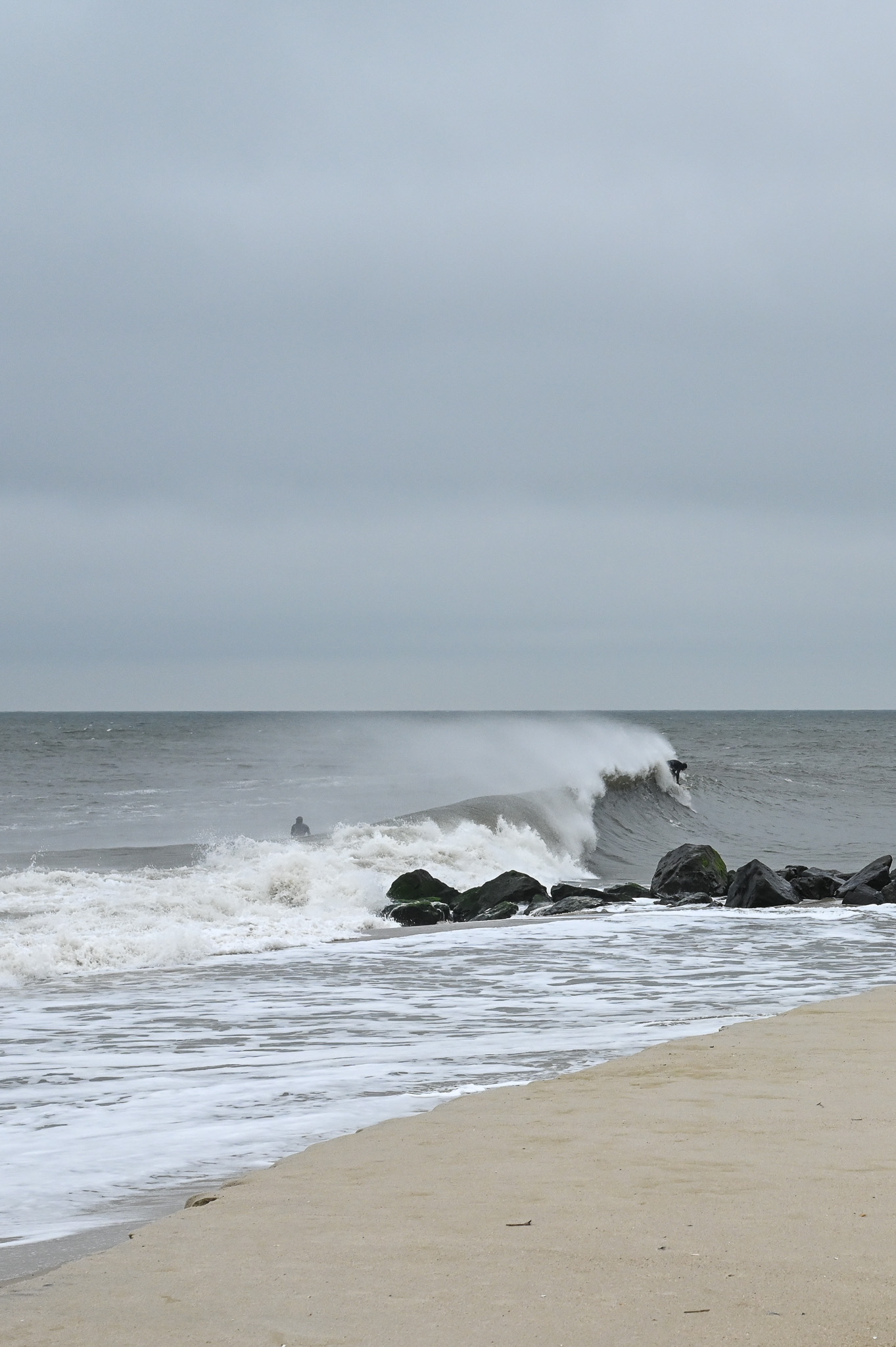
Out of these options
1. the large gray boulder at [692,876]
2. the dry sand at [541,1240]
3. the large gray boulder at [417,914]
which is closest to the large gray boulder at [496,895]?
the large gray boulder at [417,914]

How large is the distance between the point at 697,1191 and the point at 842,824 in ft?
93.9

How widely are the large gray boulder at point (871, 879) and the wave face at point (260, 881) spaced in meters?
6.07

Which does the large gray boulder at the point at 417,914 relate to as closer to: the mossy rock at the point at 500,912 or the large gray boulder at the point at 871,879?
the mossy rock at the point at 500,912

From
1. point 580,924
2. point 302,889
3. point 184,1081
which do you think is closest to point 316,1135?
point 184,1081

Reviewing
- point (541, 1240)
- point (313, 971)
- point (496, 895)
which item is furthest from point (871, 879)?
point (541, 1240)

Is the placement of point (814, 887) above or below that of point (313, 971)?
above

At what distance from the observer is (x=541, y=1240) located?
4031 millimetres

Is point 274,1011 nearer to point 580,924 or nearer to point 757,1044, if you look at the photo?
point 757,1044

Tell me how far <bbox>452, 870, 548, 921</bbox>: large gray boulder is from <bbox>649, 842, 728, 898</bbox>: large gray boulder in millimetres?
1794

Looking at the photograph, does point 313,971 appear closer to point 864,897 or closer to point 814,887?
point 864,897

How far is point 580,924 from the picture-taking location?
14344 mm

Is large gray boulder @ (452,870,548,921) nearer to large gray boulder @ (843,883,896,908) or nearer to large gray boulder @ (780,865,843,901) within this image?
large gray boulder @ (780,865,843,901)

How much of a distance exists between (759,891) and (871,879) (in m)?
1.81

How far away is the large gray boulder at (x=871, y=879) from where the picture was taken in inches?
642
